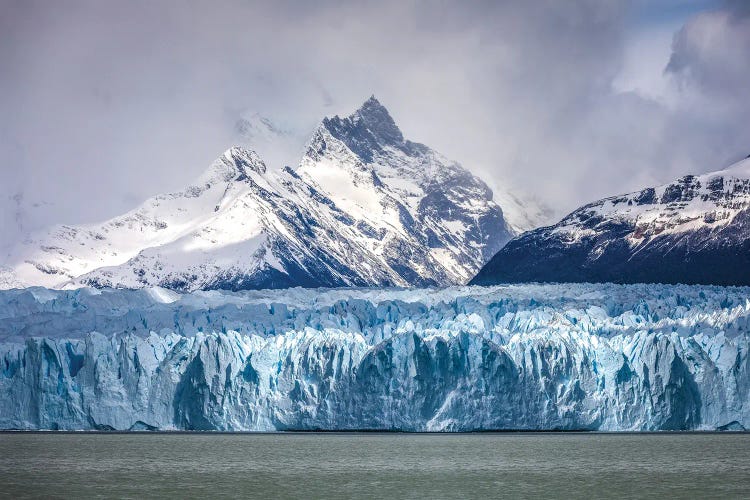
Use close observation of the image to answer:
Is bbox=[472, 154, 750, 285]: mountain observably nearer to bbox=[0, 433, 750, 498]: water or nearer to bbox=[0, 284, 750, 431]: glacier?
bbox=[0, 284, 750, 431]: glacier

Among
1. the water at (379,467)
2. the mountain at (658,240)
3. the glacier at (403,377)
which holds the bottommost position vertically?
the water at (379,467)

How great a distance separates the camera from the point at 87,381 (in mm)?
88812

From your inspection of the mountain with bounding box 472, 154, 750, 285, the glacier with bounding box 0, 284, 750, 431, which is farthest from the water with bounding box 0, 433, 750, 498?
the mountain with bounding box 472, 154, 750, 285

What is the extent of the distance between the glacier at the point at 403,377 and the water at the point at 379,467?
1.88 meters

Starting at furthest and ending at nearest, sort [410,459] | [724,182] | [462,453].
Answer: [724,182]
[462,453]
[410,459]

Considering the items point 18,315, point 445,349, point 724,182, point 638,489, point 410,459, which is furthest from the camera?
point 724,182

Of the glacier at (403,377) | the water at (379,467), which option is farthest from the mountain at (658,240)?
the water at (379,467)

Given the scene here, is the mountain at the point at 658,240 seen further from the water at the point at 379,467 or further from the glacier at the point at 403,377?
the water at the point at 379,467

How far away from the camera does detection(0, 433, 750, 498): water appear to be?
55250mm

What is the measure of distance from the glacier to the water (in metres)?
1.88

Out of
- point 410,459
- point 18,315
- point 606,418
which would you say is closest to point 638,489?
point 410,459

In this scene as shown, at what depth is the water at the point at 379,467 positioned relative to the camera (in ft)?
181

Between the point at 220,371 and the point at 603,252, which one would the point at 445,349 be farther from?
the point at 603,252

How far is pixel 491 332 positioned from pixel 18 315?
39.1 m
